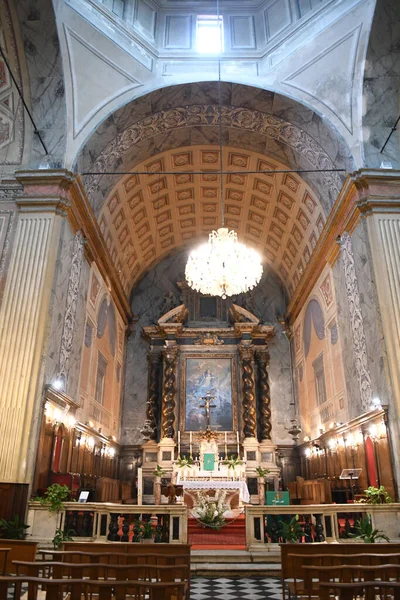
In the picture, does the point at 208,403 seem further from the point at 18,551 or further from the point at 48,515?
the point at 18,551

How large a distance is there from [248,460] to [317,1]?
513 inches

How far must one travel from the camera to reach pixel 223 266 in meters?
9.30

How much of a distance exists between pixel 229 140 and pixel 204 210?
146 inches

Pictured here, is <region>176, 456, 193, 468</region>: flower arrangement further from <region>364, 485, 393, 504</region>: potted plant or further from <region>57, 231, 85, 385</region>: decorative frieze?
<region>364, 485, 393, 504</region>: potted plant

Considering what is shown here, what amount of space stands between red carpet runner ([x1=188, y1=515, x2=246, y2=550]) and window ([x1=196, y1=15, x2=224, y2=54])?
37.3 feet

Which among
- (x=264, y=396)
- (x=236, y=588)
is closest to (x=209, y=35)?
(x=264, y=396)

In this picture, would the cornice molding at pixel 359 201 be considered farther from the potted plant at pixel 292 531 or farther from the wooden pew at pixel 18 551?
the wooden pew at pixel 18 551

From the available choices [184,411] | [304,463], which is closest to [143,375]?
[184,411]

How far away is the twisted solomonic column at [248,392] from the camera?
640 inches

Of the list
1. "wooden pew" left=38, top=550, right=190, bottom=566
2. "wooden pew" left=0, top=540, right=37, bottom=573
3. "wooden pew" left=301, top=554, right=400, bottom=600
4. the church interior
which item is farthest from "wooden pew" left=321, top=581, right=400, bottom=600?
"wooden pew" left=0, top=540, right=37, bottom=573

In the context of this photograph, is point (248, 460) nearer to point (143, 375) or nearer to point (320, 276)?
point (143, 375)

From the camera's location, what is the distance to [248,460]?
51.5 feet

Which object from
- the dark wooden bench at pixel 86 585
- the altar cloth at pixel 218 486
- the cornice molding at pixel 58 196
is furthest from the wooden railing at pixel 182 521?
the cornice molding at pixel 58 196

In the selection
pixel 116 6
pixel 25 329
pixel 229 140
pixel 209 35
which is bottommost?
pixel 25 329
